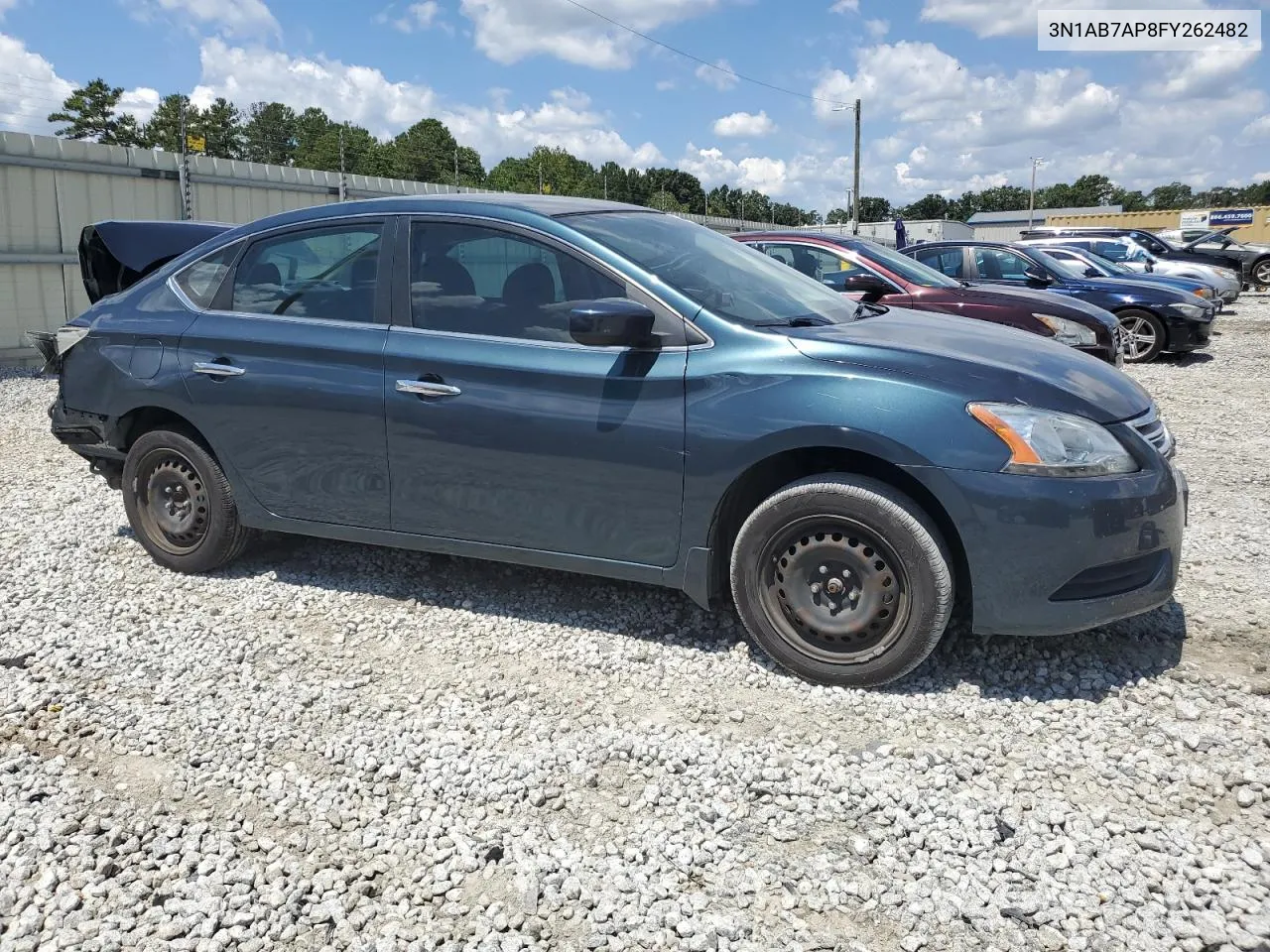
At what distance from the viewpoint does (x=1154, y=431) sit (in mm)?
3697

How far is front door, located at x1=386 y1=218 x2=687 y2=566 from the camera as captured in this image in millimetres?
3740

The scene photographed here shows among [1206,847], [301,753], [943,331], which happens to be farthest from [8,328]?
[1206,847]

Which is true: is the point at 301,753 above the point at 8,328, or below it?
below

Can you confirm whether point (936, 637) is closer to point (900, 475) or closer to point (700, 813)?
point (900, 475)

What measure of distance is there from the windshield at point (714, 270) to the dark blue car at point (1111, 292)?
8050 mm

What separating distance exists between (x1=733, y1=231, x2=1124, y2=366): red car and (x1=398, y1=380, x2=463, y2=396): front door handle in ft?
18.2

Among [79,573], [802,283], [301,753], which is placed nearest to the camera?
[301,753]

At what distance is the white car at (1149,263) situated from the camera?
19.3m

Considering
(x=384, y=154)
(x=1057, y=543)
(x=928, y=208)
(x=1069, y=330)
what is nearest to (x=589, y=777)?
(x=1057, y=543)

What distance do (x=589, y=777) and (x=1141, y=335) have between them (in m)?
11.7

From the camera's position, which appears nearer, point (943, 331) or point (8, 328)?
point (943, 331)

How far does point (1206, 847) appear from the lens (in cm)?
267

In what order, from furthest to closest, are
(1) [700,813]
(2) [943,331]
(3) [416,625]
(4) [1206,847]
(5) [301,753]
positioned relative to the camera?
1. (3) [416,625]
2. (2) [943,331]
3. (5) [301,753]
4. (1) [700,813]
5. (4) [1206,847]

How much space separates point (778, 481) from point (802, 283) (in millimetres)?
1285
